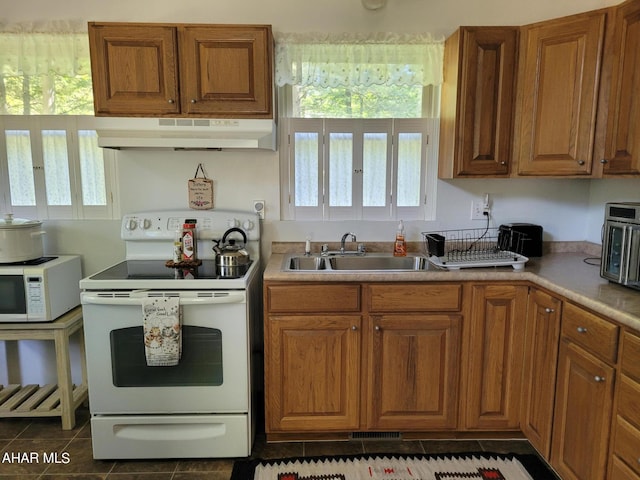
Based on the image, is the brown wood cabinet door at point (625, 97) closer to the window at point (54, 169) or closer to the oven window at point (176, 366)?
the oven window at point (176, 366)

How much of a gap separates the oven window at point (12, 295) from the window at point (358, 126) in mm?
1418

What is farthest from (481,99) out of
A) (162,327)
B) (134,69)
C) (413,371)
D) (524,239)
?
(162,327)

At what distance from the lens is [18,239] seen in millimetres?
2092

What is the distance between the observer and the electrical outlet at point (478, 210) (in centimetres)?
243

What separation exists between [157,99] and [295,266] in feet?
3.62

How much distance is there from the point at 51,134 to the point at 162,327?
1425mm

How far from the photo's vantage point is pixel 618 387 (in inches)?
54.4

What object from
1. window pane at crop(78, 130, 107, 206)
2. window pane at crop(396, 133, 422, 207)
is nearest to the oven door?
window pane at crop(78, 130, 107, 206)

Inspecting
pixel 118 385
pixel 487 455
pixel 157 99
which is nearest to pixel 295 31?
pixel 157 99

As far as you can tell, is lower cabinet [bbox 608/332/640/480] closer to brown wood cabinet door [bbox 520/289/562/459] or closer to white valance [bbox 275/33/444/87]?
brown wood cabinet door [bbox 520/289/562/459]

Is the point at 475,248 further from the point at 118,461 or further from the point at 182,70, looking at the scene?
the point at 118,461

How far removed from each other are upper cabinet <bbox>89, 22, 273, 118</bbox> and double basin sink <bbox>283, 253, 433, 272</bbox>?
0.82m

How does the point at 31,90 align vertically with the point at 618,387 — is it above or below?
above

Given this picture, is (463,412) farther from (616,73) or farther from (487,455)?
(616,73)
